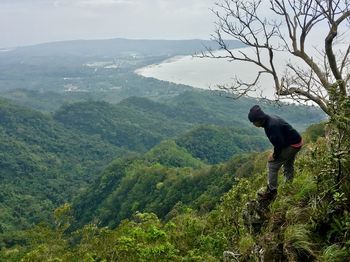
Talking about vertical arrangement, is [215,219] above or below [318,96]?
below

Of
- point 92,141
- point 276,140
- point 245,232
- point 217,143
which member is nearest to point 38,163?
point 92,141

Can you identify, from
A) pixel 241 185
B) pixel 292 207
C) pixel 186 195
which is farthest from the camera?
pixel 186 195

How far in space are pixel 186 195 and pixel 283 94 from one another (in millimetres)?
43628

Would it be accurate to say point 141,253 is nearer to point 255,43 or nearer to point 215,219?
point 215,219

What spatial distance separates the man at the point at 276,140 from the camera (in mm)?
6062

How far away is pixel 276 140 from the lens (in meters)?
6.13

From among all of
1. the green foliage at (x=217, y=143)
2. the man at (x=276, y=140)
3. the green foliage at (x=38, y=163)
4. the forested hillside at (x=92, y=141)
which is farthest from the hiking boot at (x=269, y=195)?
the green foliage at (x=217, y=143)

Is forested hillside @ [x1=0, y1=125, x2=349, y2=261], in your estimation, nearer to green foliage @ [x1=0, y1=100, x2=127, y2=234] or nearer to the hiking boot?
the hiking boot

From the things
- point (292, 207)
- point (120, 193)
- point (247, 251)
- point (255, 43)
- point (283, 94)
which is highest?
point (255, 43)

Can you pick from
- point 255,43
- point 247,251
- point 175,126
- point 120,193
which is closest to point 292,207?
point 247,251

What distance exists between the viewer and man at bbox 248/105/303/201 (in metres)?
6.06

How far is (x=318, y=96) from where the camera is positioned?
24.5 ft

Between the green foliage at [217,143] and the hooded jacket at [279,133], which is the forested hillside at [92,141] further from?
the hooded jacket at [279,133]

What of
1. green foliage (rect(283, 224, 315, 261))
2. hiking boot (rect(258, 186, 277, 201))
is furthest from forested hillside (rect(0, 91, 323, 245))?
green foliage (rect(283, 224, 315, 261))
